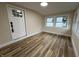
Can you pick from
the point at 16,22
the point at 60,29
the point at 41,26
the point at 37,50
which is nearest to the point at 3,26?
the point at 16,22

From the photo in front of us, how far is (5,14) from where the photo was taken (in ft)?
8.88

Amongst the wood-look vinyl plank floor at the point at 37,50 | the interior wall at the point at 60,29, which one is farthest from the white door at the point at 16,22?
the interior wall at the point at 60,29

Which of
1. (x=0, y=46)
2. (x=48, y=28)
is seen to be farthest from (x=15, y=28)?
(x=48, y=28)

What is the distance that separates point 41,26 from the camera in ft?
20.1

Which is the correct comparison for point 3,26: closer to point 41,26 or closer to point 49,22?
point 41,26

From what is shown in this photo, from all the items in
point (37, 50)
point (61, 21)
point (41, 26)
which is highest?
point (61, 21)

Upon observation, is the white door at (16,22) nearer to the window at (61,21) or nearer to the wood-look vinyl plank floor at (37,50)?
the wood-look vinyl plank floor at (37,50)

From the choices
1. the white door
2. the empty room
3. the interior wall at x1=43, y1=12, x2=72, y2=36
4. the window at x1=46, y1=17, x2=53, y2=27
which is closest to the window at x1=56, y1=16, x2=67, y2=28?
the empty room

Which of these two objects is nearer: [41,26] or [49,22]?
[49,22]

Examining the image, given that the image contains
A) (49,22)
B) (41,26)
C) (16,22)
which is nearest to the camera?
(16,22)

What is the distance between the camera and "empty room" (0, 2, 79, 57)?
221cm

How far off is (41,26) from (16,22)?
317 cm

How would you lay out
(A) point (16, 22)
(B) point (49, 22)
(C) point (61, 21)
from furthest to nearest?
(B) point (49, 22) → (C) point (61, 21) → (A) point (16, 22)

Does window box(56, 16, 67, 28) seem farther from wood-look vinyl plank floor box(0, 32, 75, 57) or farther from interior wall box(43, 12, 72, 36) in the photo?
wood-look vinyl plank floor box(0, 32, 75, 57)
